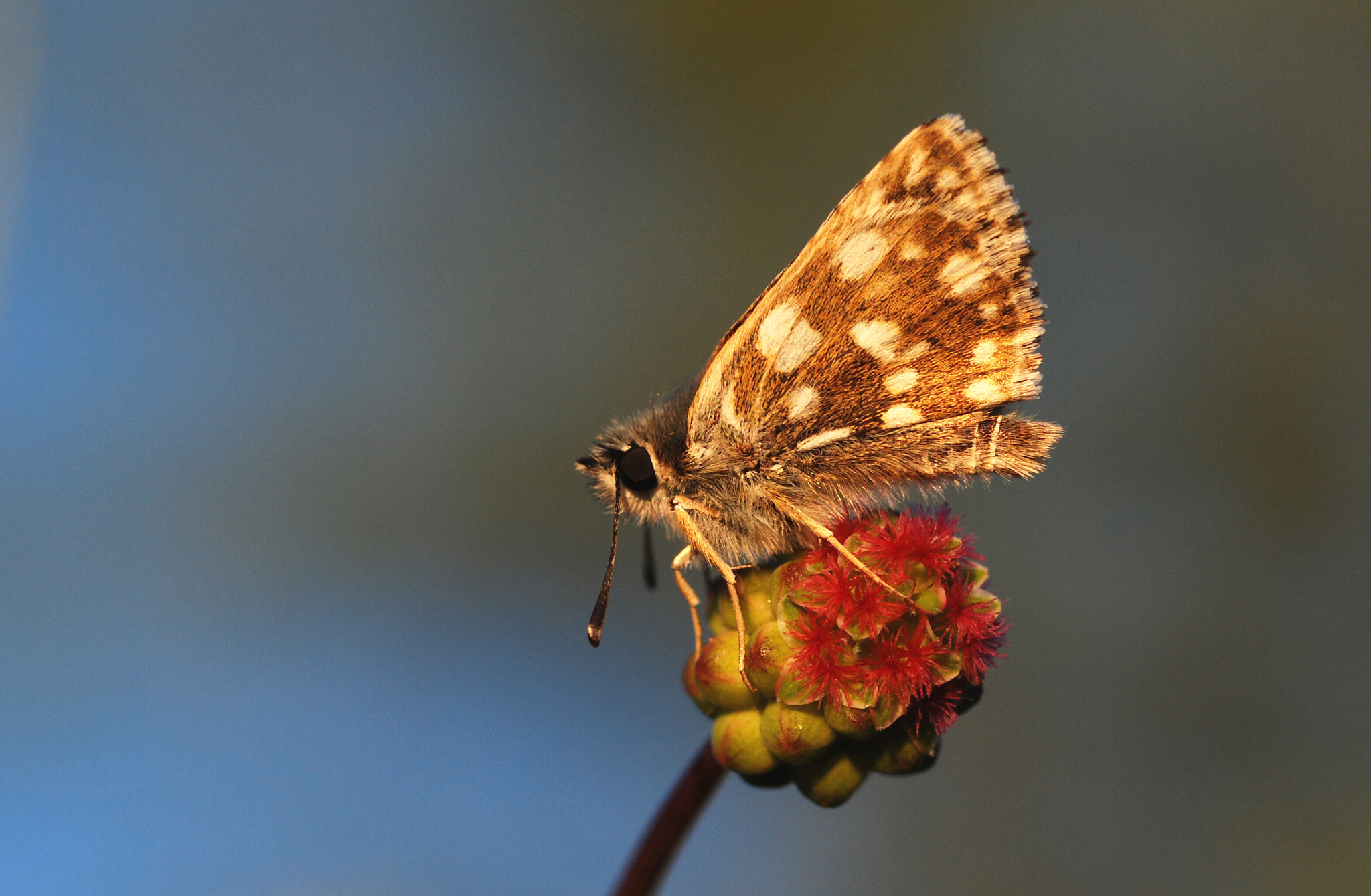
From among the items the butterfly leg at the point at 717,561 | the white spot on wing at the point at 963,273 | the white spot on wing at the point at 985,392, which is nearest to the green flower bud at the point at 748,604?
the butterfly leg at the point at 717,561

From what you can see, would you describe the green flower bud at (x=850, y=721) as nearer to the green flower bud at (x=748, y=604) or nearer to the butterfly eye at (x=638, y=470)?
the green flower bud at (x=748, y=604)

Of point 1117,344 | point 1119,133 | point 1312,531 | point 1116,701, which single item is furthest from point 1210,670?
point 1119,133

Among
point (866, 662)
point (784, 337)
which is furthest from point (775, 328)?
point (866, 662)

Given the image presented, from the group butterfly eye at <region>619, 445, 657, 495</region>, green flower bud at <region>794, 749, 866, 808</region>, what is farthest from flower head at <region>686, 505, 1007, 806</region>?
butterfly eye at <region>619, 445, 657, 495</region>

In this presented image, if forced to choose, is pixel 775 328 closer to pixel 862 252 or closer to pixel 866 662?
pixel 862 252

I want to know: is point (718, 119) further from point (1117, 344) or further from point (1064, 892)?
point (1064, 892)
